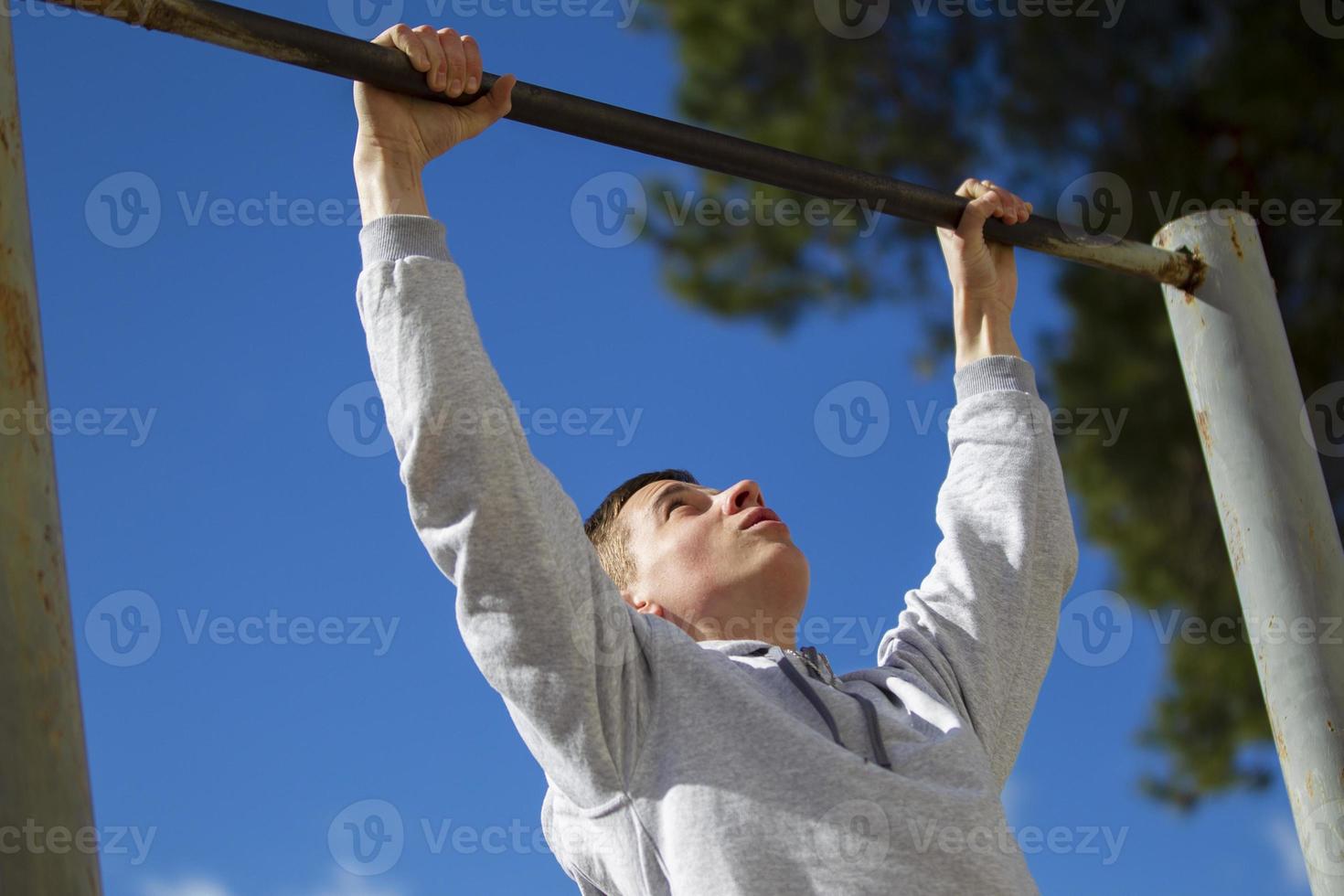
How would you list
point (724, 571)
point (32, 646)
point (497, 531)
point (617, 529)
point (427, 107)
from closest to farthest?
point (32, 646)
point (497, 531)
point (427, 107)
point (724, 571)
point (617, 529)

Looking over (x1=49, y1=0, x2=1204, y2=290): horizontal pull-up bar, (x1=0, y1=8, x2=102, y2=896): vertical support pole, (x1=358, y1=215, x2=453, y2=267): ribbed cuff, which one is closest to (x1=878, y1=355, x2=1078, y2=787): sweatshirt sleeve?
(x1=49, y1=0, x2=1204, y2=290): horizontal pull-up bar

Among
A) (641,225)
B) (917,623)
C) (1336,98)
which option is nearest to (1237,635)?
(1336,98)

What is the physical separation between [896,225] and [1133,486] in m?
1.31

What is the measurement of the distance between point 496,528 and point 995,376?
0.96 metres

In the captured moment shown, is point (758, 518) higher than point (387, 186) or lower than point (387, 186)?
lower

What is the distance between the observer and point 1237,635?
5.22 m

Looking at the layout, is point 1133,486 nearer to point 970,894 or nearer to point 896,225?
point 896,225

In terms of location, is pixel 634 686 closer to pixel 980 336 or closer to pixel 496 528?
pixel 496 528

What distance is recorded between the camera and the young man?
59.9 inches

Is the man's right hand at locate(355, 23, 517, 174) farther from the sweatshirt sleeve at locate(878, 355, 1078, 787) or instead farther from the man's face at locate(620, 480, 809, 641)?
the sweatshirt sleeve at locate(878, 355, 1078, 787)

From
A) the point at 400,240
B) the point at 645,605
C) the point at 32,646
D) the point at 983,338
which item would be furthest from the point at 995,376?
the point at 32,646

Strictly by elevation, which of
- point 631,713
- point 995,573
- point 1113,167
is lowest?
point 631,713

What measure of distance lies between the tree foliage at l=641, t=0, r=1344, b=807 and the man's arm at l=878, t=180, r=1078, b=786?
317cm

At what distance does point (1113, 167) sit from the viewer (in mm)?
5508
